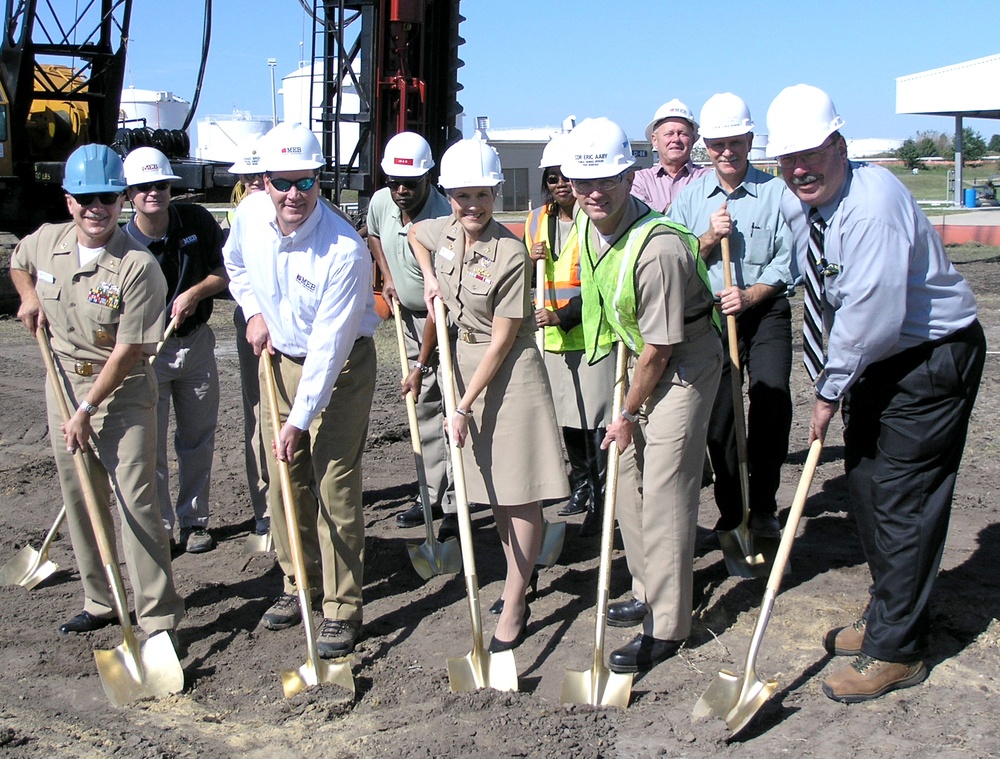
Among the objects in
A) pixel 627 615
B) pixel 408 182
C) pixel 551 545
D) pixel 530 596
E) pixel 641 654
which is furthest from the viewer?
pixel 408 182

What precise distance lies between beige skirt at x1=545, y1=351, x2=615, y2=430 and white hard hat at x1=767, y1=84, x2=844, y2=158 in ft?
6.93

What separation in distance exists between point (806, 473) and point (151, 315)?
2.58 meters

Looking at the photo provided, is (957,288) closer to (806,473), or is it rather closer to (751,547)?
(806,473)

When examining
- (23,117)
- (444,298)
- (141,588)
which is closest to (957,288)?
(444,298)

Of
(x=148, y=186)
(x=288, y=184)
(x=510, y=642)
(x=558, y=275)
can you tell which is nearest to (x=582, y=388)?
(x=558, y=275)

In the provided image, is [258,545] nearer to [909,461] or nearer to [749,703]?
[749,703]

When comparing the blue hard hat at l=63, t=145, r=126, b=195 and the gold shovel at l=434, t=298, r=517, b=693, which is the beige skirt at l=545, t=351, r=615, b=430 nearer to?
the gold shovel at l=434, t=298, r=517, b=693

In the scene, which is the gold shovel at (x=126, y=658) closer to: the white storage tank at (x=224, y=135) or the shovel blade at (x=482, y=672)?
the shovel blade at (x=482, y=672)

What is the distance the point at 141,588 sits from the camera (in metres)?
4.43

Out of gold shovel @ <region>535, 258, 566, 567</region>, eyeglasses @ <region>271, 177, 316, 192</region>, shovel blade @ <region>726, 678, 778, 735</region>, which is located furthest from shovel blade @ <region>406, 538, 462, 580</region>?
eyeglasses @ <region>271, 177, 316, 192</region>

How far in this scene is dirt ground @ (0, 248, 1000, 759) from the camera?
3.65 m

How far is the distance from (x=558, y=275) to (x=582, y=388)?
0.60 meters

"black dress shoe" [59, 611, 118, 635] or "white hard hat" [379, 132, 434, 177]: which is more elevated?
"white hard hat" [379, 132, 434, 177]

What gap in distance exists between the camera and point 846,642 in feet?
13.8
